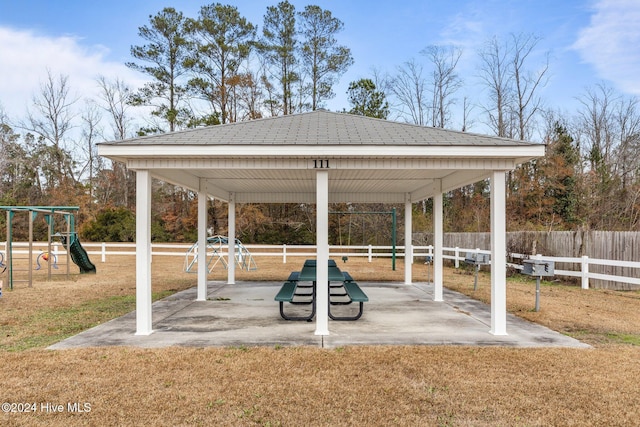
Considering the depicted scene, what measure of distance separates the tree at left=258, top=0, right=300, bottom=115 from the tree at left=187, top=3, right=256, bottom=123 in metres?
1.26

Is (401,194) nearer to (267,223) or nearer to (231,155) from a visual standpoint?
(231,155)

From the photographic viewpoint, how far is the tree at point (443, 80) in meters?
27.6

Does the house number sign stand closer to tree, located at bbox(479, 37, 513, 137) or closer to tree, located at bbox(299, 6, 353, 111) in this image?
tree, located at bbox(299, 6, 353, 111)

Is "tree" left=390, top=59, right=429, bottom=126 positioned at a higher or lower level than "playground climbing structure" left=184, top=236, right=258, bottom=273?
higher

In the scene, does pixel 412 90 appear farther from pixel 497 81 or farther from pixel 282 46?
pixel 282 46

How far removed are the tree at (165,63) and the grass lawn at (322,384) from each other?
74.1 ft

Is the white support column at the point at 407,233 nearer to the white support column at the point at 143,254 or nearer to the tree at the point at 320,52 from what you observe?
the white support column at the point at 143,254

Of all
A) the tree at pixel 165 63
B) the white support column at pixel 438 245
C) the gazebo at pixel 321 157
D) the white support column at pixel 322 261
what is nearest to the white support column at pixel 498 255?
the gazebo at pixel 321 157

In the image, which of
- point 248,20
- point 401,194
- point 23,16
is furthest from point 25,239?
point 401,194

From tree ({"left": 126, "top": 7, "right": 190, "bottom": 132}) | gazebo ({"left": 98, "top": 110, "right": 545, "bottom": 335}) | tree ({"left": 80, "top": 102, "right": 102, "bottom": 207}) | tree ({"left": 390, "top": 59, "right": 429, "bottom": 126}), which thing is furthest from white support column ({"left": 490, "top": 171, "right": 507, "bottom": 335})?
tree ({"left": 80, "top": 102, "right": 102, "bottom": 207})

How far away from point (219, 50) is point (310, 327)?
2434 centimetres

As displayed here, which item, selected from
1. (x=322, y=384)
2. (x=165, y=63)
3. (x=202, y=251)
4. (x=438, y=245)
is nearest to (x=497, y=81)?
(x=165, y=63)

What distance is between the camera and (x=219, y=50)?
2678 centimetres

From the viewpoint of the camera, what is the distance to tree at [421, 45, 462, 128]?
27.6 metres
